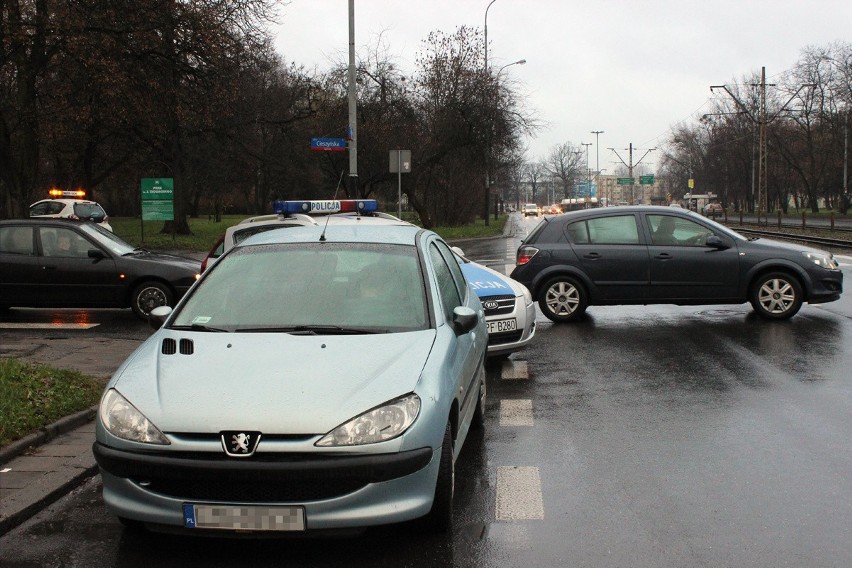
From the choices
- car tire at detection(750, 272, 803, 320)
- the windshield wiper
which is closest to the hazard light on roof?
car tire at detection(750, 272, 803, 320)

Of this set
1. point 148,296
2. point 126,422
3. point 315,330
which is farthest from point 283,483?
point 148,296

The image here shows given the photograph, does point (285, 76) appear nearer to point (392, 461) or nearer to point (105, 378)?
point (105, 378)

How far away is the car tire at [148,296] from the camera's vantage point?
41.9 ft

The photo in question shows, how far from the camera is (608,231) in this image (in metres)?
12.3

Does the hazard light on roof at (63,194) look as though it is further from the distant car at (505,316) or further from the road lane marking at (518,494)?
the road lane marking at (518,494)

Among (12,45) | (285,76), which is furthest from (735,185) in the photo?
(12,45)

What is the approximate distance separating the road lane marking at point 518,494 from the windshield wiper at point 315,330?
1.15 meters

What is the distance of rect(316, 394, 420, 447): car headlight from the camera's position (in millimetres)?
3779

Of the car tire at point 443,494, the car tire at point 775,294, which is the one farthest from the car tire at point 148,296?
the car tire at point 443,494

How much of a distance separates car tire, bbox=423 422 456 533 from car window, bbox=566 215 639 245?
8.38 m

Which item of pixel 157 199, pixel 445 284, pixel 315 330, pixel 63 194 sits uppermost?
pixel 63 194

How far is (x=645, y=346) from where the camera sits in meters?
10.2

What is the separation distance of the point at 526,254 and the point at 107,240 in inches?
242

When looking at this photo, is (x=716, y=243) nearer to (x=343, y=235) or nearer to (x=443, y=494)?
(x=343, y=235)
